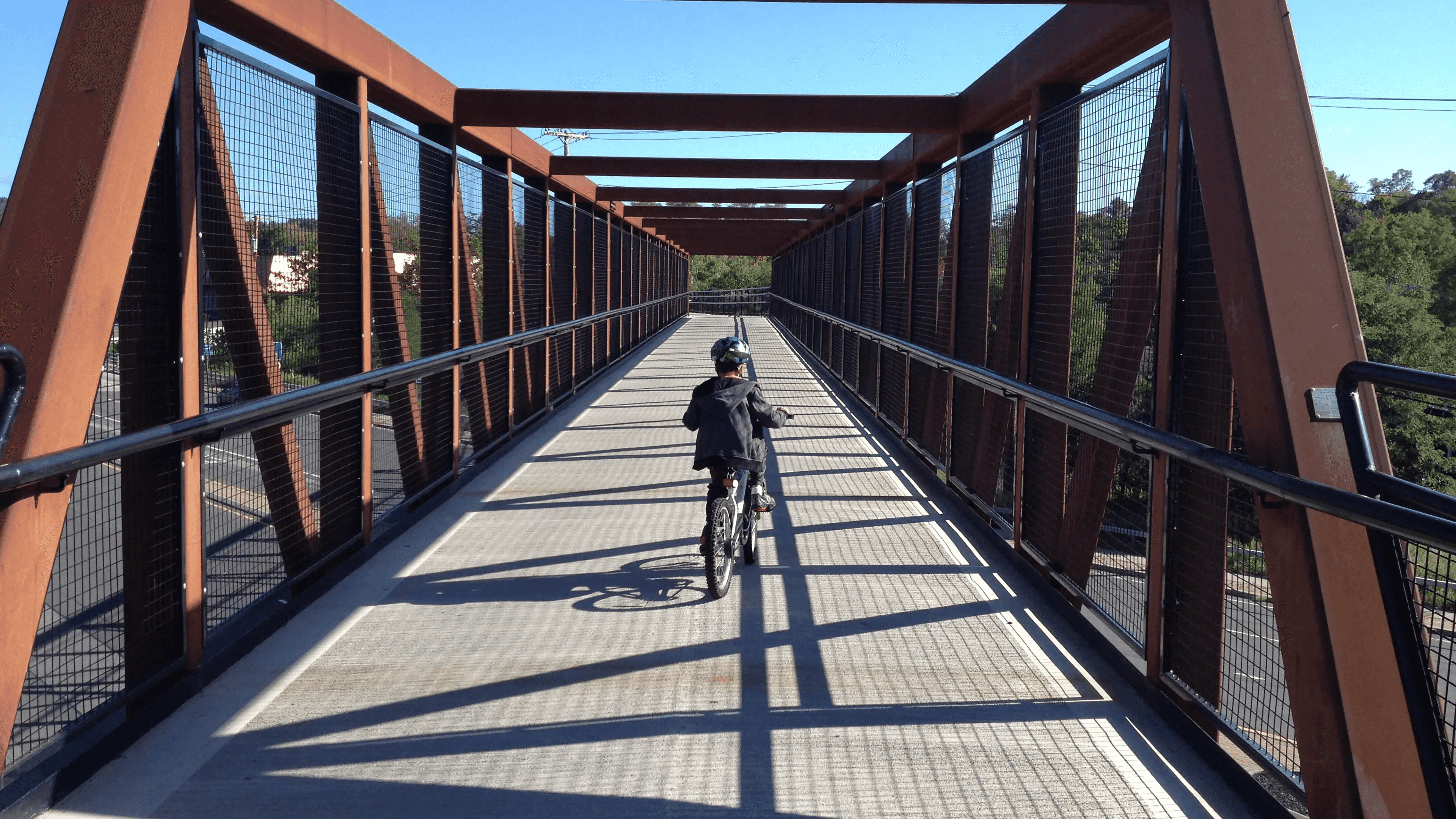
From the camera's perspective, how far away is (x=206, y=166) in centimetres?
392

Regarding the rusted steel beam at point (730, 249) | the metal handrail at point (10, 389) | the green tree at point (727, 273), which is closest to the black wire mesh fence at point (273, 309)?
the metal handrail at point (10, 389)

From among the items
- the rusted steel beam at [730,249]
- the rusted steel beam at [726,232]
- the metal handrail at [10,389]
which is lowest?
the metal handrail at [10,389]

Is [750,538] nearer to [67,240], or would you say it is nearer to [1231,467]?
[1231,467]

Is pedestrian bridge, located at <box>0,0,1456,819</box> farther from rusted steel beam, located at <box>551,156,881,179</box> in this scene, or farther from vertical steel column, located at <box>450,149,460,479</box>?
rusted steel beam, located at <box>551,156,881,179</box>

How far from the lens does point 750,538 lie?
548 cm

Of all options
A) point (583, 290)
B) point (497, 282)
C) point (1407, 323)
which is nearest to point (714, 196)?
point (583, 290)

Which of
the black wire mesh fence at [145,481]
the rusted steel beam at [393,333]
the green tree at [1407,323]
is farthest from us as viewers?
the green tree at [1407,323]

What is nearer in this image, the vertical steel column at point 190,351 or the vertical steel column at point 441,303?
the vertical steel column at point 190,351

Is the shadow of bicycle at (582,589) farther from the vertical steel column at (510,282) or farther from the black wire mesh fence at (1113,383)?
the vertical steel column at (510,282)

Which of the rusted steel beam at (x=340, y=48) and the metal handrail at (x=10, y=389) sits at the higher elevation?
the rusted steel beam at (x=340, y=48)

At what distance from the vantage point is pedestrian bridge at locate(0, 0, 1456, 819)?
9.44 ft

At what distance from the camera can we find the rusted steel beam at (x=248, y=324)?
3.96 metres

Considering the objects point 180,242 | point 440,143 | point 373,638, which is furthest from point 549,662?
point 440,143

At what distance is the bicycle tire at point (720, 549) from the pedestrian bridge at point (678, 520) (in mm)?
102
